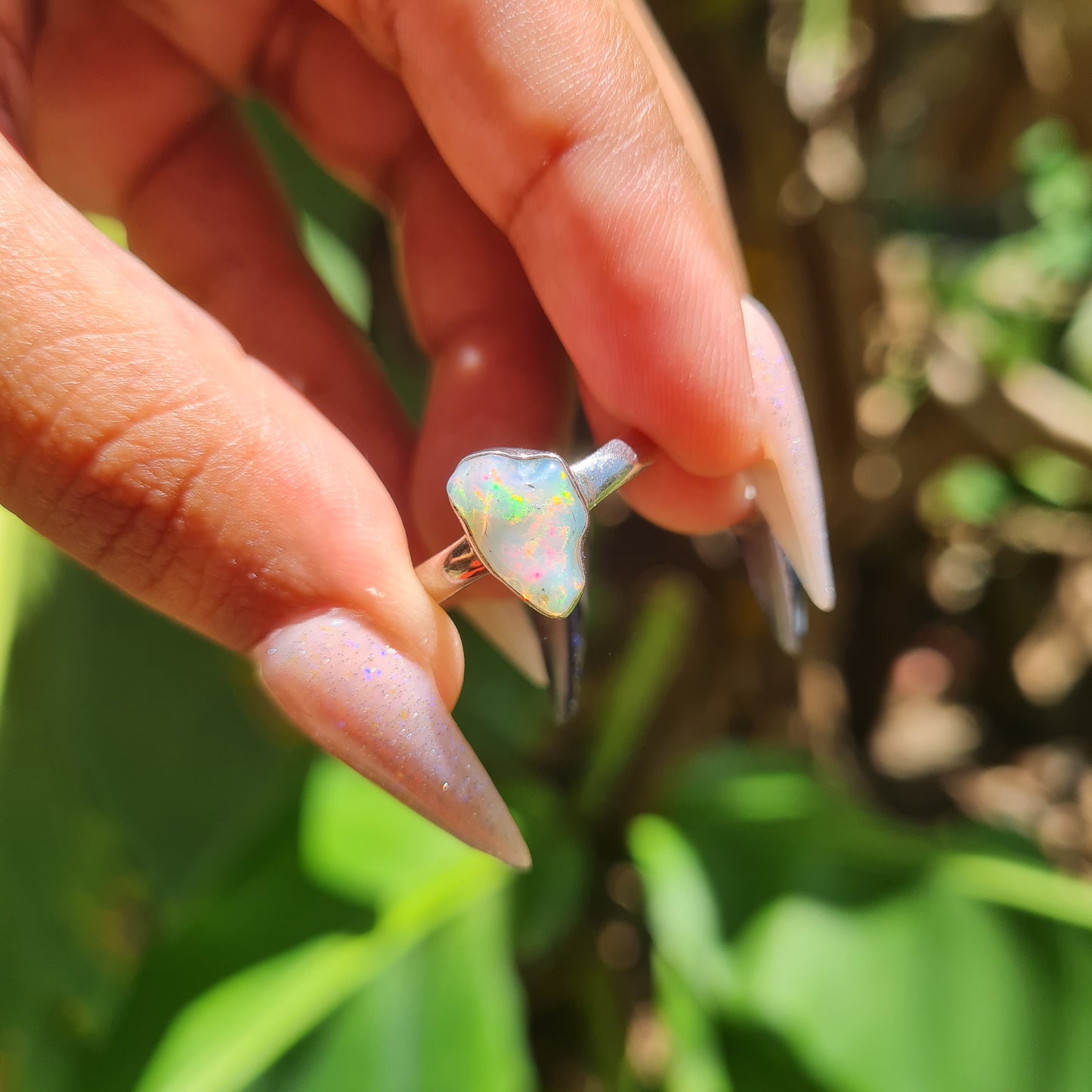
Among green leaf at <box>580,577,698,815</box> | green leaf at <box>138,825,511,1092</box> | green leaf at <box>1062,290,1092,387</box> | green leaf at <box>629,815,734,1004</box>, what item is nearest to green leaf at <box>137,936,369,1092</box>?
green leaf at <box>138,825,511,1092</box>

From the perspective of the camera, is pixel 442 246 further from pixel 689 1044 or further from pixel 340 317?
pixel 689 1044

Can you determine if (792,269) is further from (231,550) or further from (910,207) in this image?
(231,550)

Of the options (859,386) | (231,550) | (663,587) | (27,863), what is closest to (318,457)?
(231,550)

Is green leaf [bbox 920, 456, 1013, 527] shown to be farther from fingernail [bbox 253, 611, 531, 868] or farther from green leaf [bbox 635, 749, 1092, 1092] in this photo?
fingernail [bbox 253, 611, 531, 868]

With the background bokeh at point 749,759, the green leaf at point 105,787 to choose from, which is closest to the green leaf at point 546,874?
the background bokeh at point 749,759

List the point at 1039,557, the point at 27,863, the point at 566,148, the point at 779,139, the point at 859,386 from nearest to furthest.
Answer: the point at 566,148 → the point at 27,863 → the point at 779,139 → the point at 859,386 → the point at 1039,557

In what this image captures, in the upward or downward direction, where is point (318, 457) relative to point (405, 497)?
upward

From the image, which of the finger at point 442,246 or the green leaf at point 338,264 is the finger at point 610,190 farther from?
the green leaf at point 338,264

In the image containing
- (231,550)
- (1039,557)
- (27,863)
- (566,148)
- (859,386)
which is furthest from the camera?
(1039,557)
